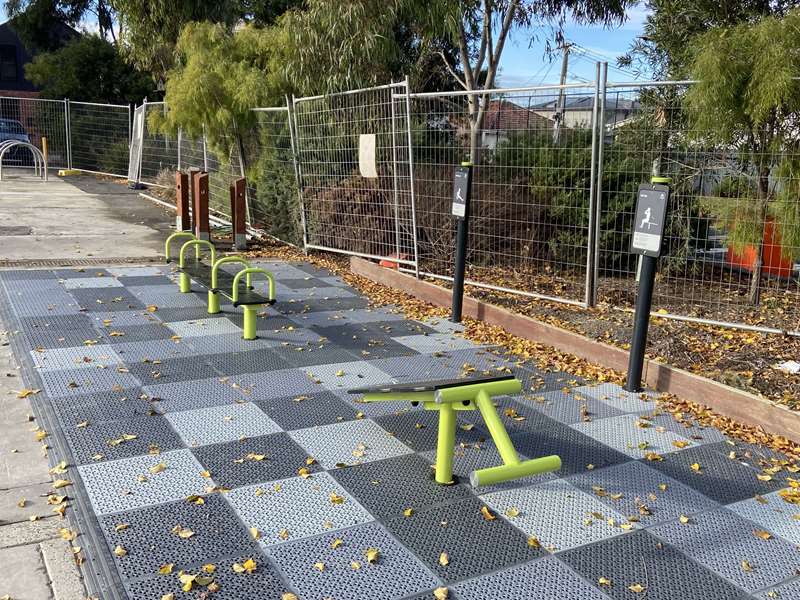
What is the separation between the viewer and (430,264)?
902cm

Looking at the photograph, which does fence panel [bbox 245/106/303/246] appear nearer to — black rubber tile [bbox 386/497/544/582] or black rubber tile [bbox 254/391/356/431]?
black rubber tile [bbox 254/391/356/431]

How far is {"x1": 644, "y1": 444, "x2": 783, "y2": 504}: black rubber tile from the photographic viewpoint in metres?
3.89

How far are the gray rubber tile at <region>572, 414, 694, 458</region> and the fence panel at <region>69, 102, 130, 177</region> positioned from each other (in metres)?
17.9

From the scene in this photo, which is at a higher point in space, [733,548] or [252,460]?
[252,460]

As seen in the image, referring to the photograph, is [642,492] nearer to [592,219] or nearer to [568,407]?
[568,407]

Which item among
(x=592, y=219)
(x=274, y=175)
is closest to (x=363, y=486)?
(x=592, y=219)

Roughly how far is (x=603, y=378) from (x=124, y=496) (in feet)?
11.5

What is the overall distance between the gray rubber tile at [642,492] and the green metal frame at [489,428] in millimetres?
321

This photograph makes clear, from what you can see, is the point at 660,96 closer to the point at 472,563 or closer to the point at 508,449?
the point at 508,449

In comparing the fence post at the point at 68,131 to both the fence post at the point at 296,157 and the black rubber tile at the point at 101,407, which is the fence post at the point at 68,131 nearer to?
the fence post at the point at 296,157

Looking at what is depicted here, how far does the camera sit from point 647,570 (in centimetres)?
314

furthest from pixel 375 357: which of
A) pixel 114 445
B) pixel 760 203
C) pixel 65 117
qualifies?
pixel 65 117

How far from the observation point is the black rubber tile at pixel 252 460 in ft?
12.6

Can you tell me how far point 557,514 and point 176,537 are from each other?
1.74 metres
